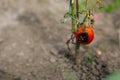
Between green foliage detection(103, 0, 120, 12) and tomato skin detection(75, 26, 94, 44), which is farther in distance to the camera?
green foliage detection(103, 0, 120, 12)

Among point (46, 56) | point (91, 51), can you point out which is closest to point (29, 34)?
point (46, 56)

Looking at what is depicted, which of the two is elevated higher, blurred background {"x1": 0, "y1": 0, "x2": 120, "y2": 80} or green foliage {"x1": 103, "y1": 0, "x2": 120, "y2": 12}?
green foliage {"x1": 103, "y1": 0, "x2": 120, "y2": 12}

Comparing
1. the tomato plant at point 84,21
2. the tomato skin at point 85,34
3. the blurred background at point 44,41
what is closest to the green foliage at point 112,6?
the blurred background at point 44,41

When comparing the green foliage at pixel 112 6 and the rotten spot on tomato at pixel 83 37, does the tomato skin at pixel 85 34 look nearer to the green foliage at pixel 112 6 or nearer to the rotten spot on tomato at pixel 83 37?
the rotten spot on tomato at pixel 83 37

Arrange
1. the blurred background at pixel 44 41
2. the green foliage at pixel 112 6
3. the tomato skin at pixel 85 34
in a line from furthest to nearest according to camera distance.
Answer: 1. the green foliage at pixel 112 6
2. the blurred background at pixel 44 41
3. the tomato skin at pixel 85 34

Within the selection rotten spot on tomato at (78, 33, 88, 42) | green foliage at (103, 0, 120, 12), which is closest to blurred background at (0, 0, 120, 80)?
green foliage at (103, 0, 120, 12)

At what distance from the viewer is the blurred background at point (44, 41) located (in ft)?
11.0

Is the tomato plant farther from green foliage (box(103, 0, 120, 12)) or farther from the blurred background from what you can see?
green foliage (box(103, 0, 120, 12))

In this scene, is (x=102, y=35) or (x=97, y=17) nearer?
(x=102, y=35)

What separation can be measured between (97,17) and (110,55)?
0.78m

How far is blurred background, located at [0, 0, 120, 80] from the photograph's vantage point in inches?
131

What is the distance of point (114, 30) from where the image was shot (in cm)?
411

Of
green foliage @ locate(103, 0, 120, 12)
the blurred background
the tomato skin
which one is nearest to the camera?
the tomato skin

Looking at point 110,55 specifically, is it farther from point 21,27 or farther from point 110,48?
point 21,27
